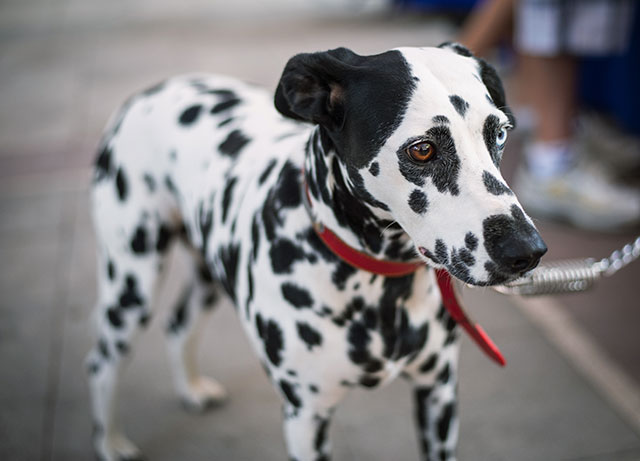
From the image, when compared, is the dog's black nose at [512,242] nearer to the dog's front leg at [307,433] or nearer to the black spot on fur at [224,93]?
the dog's front leg at [307,433]

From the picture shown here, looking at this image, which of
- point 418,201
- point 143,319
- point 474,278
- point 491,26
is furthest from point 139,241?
A: point 491,26

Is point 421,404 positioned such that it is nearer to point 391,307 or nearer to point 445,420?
point 445,420

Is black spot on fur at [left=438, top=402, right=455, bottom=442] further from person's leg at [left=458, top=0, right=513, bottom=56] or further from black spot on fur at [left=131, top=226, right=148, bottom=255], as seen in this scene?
person's leg at [left=458, top=0, right=513, bottom=56]

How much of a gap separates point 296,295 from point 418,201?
45cm

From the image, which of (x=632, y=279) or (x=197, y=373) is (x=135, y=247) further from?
(x=632, y=279)

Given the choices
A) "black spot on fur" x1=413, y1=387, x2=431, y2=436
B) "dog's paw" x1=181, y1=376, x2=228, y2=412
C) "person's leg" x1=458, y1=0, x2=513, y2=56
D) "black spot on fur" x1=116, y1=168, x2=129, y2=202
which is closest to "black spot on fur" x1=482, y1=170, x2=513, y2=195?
"black spot on fur" x1=413, y1=387, x2=431, y2=436

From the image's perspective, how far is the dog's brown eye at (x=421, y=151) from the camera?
1459mm

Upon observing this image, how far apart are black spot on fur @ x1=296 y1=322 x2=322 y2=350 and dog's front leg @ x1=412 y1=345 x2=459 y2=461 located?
359 millimetres

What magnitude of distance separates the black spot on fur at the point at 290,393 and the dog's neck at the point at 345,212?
45 centimetres

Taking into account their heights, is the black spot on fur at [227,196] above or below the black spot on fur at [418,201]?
below

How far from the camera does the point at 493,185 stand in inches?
56.7

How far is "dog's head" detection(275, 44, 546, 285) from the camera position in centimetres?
142

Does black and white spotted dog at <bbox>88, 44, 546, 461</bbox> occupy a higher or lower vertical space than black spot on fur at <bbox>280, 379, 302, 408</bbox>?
higher

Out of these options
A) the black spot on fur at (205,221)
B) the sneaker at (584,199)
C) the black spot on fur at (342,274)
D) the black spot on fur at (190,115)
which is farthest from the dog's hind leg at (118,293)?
the sneaker at (584,199)
